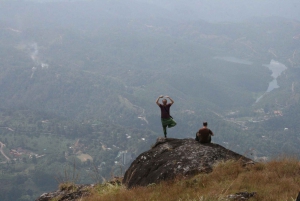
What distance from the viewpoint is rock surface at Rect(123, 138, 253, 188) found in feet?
32.2

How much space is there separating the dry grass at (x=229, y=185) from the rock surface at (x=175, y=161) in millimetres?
770

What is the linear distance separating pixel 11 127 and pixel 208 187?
506 feet

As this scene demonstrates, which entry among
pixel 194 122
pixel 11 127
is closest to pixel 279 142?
pixel 194 122

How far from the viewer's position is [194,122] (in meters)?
176

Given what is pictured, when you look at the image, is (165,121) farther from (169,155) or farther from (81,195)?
(81,195)

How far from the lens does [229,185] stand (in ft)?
24.7

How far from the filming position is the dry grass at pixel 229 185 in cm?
691

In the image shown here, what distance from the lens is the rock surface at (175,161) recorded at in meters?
9.81

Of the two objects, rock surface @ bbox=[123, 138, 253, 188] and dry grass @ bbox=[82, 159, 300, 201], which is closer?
dry grass @ bbox=[82, 159, 300, 201]

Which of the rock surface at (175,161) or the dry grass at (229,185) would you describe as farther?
the rock surface at (175,161)

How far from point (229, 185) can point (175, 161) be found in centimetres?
306

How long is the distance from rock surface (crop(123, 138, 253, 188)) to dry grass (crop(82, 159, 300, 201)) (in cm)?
77

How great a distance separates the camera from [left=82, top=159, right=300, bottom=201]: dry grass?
6.91 m

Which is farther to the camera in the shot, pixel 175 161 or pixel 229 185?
pixel 175 161
